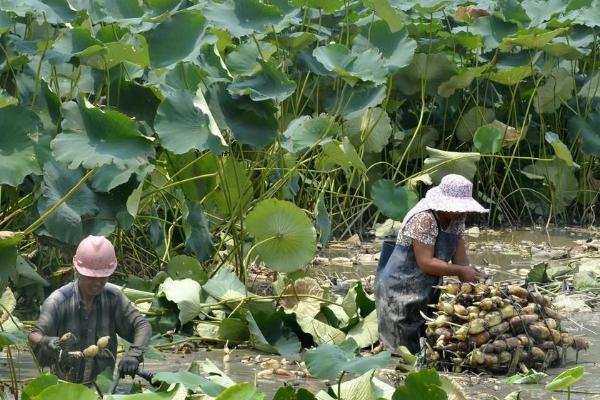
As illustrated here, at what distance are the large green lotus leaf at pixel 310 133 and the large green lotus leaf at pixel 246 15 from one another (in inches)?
21.3

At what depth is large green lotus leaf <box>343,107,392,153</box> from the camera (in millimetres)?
8781

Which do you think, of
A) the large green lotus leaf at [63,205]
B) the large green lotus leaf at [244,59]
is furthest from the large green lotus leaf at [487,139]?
the large green lotus leaf at [63,205]

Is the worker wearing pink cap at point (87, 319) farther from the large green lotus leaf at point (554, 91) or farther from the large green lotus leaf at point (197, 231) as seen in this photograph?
the large green lotus leaf at point (554, 91)

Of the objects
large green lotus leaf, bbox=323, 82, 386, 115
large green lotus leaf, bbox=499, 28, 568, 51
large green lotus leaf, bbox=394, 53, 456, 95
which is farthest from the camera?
large green lotus leaf, bbox=394, 53, 456, 95

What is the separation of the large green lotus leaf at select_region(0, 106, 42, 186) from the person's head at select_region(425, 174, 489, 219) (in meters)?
1.72

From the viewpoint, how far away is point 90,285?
194 inches

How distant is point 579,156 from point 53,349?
6.33m

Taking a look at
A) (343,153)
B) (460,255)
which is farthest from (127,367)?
(343,153)

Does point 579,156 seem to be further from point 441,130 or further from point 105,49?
point 105,49

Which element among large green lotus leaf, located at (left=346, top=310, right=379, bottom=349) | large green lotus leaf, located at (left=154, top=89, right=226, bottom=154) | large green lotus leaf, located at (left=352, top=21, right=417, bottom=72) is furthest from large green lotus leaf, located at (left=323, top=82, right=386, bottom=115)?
large green lotus leaf, located at (left=346, top=310, right=379, bottom=349)

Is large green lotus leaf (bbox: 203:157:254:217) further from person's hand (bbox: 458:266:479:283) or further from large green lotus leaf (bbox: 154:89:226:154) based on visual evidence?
person's hand (bbox: 458:266:479:283)

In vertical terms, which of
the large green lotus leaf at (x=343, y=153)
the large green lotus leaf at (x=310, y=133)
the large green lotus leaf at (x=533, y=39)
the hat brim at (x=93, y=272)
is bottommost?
the large green lotus leaf at (x=533, y=39)

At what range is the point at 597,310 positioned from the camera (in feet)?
23.4

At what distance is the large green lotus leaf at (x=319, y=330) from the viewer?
6.18 metres
